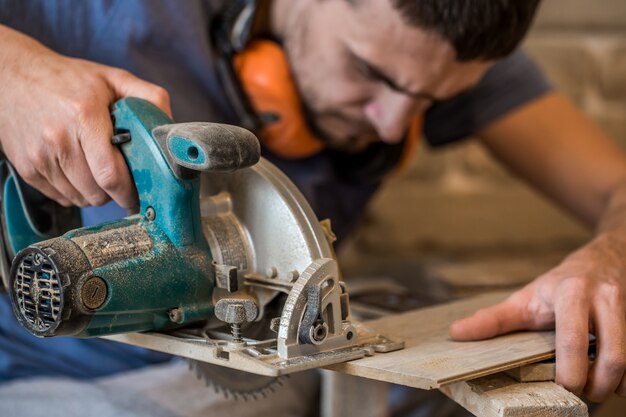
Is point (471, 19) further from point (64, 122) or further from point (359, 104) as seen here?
point (64, 122)

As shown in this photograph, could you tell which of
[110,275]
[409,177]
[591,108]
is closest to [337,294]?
[110,275]

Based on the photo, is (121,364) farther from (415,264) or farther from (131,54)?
(415,264)

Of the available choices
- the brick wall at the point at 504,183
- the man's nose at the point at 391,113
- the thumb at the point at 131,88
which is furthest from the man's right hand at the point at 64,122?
the brick wall at the point at 504,183

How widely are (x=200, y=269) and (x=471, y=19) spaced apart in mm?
593

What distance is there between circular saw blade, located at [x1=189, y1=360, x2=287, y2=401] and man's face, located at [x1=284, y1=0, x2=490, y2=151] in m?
0.52

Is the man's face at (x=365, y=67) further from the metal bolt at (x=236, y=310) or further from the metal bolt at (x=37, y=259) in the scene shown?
the metal bolt at (x=37, y=259)

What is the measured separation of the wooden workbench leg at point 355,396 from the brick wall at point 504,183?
4.52 ft

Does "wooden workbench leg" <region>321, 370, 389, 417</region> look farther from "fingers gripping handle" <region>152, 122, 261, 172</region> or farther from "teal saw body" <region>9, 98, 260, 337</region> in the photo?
"fingers gripping handle" <region>152, 122, 261, 172</region>

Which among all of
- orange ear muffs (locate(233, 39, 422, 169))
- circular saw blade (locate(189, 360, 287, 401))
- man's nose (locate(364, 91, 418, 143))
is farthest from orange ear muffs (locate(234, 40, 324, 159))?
circular saw blade (locate(189, 360, 287, 401))

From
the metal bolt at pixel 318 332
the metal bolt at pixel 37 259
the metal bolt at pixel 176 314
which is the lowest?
the metal bolt at pixel 318 332

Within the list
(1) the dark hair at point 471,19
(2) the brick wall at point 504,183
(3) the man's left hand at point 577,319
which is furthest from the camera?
(2) the brick wall at point 504,183

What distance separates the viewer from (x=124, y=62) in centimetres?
142

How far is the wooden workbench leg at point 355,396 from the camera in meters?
1.35

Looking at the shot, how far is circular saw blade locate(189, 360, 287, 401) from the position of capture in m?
1.13
